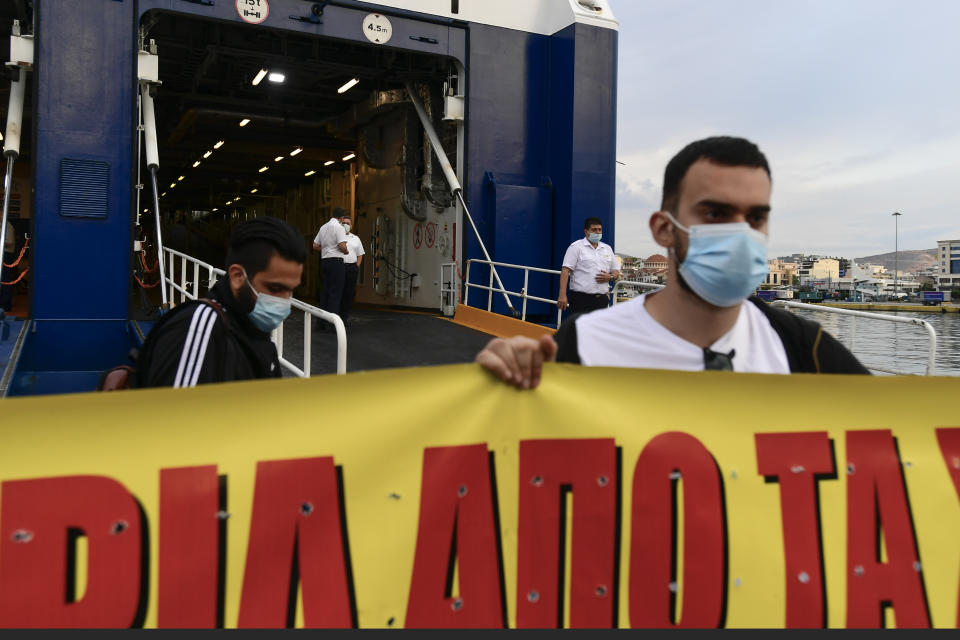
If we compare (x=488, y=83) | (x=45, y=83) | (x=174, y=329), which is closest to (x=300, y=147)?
(x=488, y=83)

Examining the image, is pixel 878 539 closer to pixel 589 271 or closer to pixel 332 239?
pixel 589 271

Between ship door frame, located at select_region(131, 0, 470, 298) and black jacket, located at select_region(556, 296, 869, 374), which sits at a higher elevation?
ship door frame, located at select_region(131, 0, 470, 298)

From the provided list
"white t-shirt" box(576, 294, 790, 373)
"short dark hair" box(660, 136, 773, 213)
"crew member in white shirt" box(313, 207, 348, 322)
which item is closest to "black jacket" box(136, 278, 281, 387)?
"white t-shirt" box(576, 294, 790, 373)

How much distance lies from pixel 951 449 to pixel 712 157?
1.24 metres

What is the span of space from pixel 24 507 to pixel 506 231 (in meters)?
11.5

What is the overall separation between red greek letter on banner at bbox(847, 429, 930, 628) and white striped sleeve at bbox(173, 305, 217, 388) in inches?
85.6

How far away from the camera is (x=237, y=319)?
2.99 m

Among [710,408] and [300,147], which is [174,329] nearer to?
[710,408]

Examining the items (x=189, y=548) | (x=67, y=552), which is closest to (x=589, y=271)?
(x=189, y=548)

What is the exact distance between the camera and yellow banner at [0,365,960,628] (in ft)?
5.44

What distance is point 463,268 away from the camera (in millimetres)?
13164

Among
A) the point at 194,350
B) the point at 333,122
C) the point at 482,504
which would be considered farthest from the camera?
the point at 333,122

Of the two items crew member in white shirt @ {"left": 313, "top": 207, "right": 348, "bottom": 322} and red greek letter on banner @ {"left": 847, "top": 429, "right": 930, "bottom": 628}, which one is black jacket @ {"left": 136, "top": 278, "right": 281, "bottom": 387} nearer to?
red greek letter on banner @ {"left": 847, "top": 429, "right": 930, "bottom": 628}

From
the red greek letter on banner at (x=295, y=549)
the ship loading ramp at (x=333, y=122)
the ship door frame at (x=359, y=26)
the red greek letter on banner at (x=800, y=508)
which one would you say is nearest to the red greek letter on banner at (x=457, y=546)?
the red greek letter on banner at (x=295, y=549)
